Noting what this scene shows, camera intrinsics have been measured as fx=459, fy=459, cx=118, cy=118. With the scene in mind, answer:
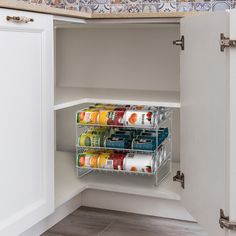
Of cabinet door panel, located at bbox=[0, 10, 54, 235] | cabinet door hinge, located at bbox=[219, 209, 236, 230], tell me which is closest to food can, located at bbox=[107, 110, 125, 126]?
cabinet door panel, located at bbox=[0, 10, 54, 235]

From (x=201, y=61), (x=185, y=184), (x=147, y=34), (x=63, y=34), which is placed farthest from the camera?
(x=63, y=34)

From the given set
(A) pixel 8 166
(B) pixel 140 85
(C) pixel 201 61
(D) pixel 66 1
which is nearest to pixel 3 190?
(A) pixel 8 166

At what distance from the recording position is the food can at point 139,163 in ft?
6.72

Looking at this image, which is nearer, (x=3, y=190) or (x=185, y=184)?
(x=3, y=190)

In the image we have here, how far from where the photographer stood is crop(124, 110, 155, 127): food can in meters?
2.01

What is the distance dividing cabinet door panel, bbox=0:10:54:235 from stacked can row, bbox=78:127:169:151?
0.42 metres

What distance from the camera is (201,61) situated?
1.59 m

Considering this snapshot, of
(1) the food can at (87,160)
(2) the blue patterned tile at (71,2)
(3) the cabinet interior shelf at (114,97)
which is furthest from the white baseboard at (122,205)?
(2) the blue patterned tile at (71,2)

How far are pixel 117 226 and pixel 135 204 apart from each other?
0.20 metres

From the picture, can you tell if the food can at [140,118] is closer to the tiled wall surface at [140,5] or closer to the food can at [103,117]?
the food can at [103,117]

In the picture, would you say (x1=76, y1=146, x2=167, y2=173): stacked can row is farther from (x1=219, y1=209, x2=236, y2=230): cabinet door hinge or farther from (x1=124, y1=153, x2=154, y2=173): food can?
(x1=219, y1=209, x2=236, y2=230): cabinet door hinge

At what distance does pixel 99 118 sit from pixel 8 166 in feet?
2.17

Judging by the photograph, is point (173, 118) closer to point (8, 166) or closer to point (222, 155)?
point (222, 155)

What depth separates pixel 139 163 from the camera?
2.06 m
